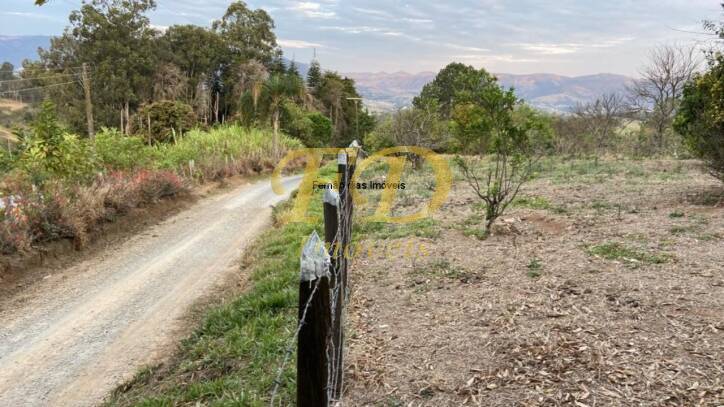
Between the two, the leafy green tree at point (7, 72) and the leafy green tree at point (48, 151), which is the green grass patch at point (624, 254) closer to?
the leafy green tree at point (48, 151)

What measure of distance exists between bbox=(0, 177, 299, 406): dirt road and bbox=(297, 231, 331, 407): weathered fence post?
3.08m

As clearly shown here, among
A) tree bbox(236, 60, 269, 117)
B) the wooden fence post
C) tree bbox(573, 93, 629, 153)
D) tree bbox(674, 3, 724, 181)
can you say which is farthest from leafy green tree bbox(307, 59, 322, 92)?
the wooden fence post

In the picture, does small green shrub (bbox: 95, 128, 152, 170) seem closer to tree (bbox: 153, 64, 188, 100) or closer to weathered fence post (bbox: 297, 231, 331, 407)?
weathered fence post (bbox: 297, 231, 331, 407)

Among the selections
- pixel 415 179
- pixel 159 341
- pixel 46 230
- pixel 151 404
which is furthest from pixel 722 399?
pixel 415 179

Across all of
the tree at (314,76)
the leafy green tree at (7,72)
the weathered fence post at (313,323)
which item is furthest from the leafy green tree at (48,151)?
the leafy green tree at (7,72)

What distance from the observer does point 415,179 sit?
1190 centimetres

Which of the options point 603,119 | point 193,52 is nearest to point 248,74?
point 193,52

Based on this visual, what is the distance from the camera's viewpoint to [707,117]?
738cm

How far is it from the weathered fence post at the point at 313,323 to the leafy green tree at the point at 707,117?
751 cm

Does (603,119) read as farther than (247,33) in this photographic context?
No

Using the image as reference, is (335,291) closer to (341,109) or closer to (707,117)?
(707,117)

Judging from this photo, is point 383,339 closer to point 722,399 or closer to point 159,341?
point 722,399

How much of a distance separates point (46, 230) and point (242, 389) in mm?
5936

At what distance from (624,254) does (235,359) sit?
3.95 metres
